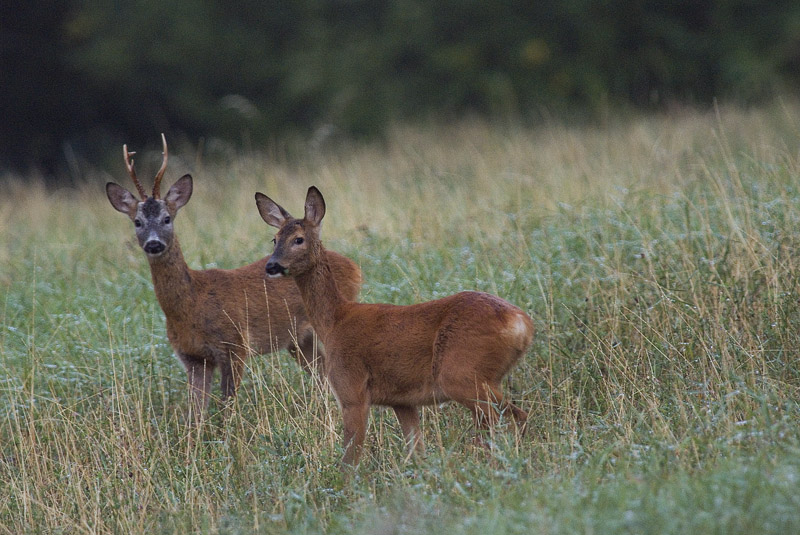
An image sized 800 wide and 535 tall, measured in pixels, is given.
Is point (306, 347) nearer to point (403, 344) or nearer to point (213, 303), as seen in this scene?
point (213, 303)

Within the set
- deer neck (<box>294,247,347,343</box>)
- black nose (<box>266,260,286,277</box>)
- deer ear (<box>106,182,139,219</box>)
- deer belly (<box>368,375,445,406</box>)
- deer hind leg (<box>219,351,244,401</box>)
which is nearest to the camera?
deer belly (<box>368,375,445,406</box>)

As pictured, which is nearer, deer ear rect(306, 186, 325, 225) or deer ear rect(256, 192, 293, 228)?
deer ear rect(306, 186, 325, 225)

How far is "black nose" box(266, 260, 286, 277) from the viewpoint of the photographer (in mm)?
5039

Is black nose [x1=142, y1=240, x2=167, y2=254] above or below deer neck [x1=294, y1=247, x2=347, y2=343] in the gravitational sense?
above

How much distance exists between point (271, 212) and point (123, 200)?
146 cm

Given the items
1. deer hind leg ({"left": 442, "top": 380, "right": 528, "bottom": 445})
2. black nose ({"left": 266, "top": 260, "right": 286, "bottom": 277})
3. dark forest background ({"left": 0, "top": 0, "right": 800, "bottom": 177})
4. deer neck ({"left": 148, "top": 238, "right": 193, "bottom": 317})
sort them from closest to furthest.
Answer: deer hind leg ({"left": 442, "top": 380, "right": 528, "bottom": 445}) → black nose ({"left": 266, "top": 260, "right": 286, "bottom": 277}) → deer neck ({"left": 148, "top": 238, "right": 193, "bottom": 317}) → dark forest background ({"left": 0, "top": 0, "right": 800, "bottom": 177})

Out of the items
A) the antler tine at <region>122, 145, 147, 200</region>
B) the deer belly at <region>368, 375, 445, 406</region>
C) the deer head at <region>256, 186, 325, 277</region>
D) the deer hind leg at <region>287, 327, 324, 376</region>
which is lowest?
the deer hind leg at <region>287, 327, 324, 376</region>

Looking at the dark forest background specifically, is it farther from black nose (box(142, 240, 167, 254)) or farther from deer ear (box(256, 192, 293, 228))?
deer ear (box(256, 192, 293, 228))

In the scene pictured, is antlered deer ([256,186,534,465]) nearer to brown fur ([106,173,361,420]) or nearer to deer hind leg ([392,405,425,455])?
deer hind leg ([392,405,425,455])

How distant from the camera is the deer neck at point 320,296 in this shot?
5160 mm

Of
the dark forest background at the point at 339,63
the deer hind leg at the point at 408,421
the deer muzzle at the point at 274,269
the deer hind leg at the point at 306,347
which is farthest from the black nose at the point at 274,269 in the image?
the dark forest background at the point at 339,63

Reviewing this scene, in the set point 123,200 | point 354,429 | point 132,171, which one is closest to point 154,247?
point 132,171

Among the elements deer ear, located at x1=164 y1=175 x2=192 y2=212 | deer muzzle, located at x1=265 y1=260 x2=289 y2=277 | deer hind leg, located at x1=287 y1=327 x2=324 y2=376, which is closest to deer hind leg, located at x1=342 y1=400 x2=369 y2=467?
deer muzzle, located at x1=265 y1=260 x2=289 y2=277

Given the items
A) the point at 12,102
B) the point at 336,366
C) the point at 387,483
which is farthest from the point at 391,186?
the point at 12,102
